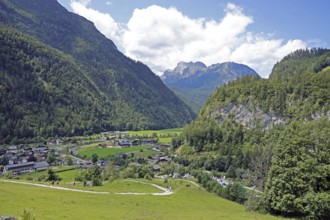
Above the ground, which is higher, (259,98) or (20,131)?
(259,98)

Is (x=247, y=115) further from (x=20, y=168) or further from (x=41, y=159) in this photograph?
(x=20, y=168)

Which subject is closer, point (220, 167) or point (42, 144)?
point (220, 167)

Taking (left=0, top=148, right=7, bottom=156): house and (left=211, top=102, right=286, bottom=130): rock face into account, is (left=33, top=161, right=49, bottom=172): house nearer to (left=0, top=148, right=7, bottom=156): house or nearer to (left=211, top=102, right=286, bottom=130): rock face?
(left=0, top=148, right=7, bottom=156): house

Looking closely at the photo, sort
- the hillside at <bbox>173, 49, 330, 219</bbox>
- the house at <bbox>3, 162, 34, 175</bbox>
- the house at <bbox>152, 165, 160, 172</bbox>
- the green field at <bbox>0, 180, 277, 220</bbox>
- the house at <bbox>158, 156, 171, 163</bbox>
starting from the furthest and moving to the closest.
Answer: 1. the house at <bbox>158, 156, 171, 163</bbox>
2. the house at <bbox>152, 165, 160, 172</bbox>
3. the hillside at <bbox>173, 49, 330, 219</bbox>
4. the house at <bbox>3, 162, 34, 175</bbox>
5. the green field at <bbox>0, 180, 277, 220</bbox>

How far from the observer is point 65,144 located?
197000mm

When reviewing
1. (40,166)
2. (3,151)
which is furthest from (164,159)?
(3,151)

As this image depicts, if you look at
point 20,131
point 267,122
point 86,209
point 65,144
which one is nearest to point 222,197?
point 86,209

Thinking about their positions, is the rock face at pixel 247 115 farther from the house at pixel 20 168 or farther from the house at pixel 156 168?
the house at pixel 20 168

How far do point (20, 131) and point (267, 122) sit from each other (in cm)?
14895

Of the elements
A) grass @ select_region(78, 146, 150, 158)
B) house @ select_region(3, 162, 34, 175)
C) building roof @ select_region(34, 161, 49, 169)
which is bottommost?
house @ select_region(3, 162, 34, 175)

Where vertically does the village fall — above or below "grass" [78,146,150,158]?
below

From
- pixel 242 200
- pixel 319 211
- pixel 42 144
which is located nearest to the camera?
pixel 319 211

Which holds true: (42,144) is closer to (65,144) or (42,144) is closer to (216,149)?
(65,144)

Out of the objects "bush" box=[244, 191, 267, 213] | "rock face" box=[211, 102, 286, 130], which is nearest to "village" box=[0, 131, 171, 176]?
"rock face" box=[211, 102, 286, 130]
